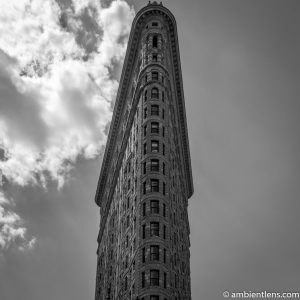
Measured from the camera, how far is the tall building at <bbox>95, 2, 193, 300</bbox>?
7250 centimetres

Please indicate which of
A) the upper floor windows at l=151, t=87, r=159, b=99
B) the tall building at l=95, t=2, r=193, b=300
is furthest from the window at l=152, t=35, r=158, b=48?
the upper floor windows at l=151, t=87, r=159, b=99

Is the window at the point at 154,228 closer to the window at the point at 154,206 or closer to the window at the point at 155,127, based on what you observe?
the window at the point at 154,206

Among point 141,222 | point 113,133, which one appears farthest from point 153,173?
point 113,133

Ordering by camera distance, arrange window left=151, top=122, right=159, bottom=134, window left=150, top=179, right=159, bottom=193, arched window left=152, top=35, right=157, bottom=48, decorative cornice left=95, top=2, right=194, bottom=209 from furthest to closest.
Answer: decorative cornice left=95, top=2, right=194, bottom=209, arched window left=152, top=35, right=157, bottom=48, window left=151, top=122, right=159, bottom=134, window left=150, top=179, right=159, bottom=193

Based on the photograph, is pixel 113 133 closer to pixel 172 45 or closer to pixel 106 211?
pixel 106 211

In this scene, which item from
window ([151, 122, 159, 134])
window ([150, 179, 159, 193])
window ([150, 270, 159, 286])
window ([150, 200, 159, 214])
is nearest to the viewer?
window ([150, 270, 159, 286])

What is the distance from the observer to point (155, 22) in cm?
10544

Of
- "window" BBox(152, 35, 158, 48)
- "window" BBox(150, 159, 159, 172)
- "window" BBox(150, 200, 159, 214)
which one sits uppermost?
"window" BBox(152, 35, 158, 48)

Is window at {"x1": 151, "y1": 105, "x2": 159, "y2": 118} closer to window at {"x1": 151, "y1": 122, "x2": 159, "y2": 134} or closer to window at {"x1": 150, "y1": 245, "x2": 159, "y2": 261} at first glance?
window at {"x1": 151, "y1": 122, "x2": 159, "y2": 134}

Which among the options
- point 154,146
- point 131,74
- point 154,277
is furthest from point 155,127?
point 131,74

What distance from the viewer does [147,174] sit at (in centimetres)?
7988

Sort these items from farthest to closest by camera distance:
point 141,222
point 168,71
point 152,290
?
point 168,71, point 141,222, point 152,290

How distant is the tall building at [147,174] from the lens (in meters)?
72.5

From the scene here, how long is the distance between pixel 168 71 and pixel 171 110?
7932mm
